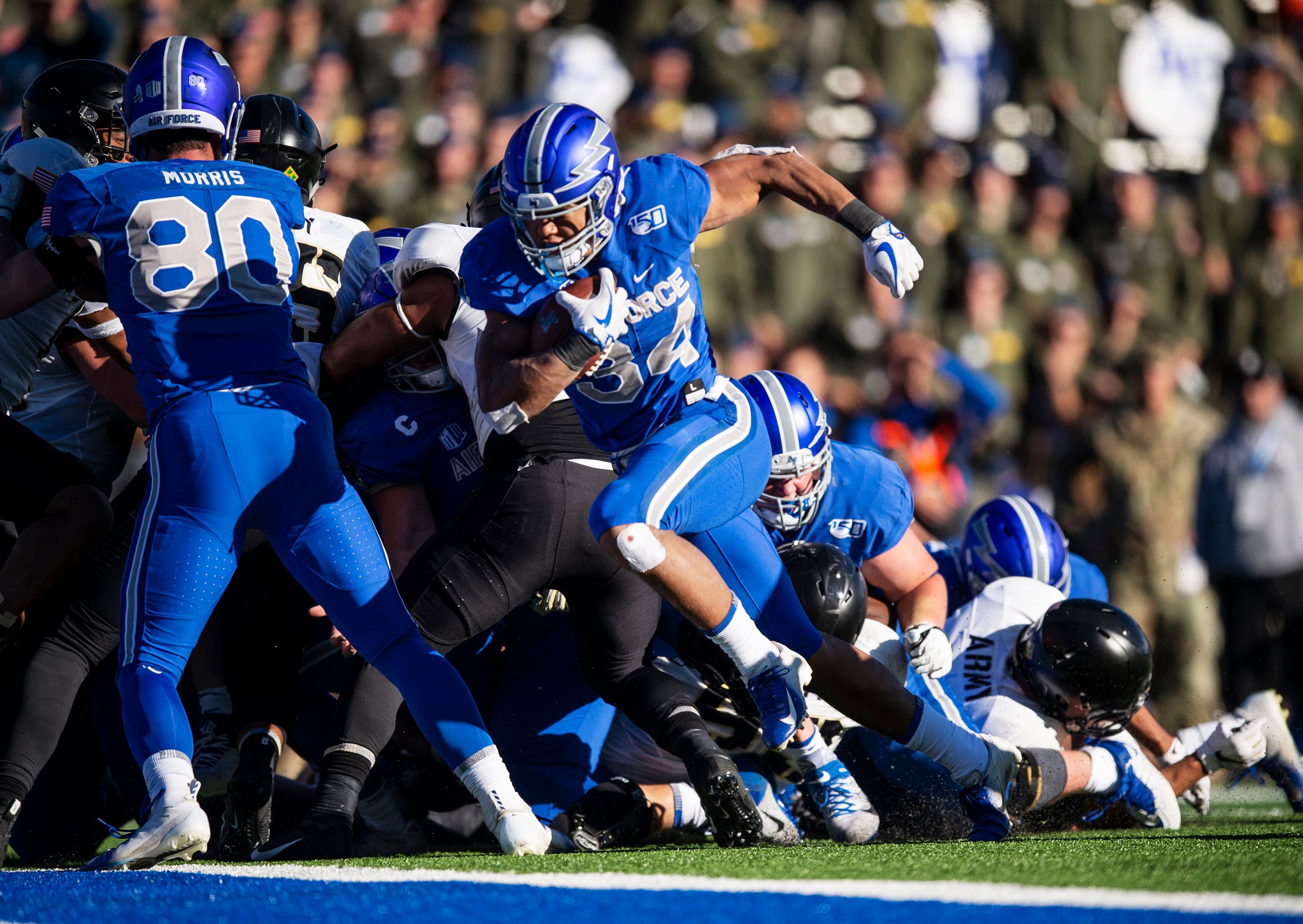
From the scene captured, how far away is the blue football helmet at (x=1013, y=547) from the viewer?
518 cm

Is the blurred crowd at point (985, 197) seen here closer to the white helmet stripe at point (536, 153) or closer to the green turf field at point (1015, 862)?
the green turf field at point (1015, 862)

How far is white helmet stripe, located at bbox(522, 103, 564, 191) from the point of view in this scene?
3.55 m

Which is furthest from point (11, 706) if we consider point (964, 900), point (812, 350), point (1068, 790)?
point (812, 350)

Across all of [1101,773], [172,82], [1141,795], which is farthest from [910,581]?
[172,82]

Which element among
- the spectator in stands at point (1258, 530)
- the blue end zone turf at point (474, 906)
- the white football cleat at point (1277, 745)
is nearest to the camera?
the blue end zone turf at point (474, 906)

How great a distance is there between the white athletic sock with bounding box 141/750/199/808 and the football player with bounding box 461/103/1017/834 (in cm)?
109

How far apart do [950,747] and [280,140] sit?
2.68 meters

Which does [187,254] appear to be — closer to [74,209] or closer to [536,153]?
[74,209]

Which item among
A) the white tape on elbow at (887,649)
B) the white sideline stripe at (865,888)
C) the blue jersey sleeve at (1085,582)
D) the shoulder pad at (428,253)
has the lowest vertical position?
the blue jersey sleeve at (1085,582)

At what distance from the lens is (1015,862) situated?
3.12 metres

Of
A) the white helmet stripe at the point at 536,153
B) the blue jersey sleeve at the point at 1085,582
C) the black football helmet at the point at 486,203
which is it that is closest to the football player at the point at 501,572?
the black football helmet at the point at 486,203

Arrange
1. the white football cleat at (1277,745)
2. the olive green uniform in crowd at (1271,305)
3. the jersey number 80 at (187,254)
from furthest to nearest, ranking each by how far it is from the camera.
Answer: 1. the olive green uniform in crowd at (1271,305)
2. the white football cleat at (1277,745)
3. the jersey number 80 at (187,254)

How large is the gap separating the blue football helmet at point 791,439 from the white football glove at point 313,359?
1.29m

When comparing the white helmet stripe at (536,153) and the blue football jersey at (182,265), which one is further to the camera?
the white helmet stripe at (536,153)
